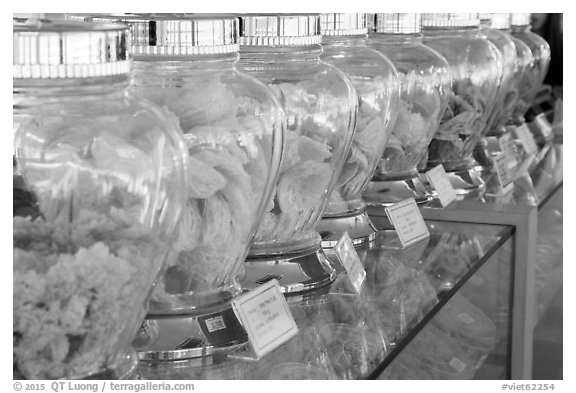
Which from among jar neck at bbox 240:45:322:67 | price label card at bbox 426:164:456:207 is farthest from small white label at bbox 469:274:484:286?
jar neck at bbox 240:45:322:67

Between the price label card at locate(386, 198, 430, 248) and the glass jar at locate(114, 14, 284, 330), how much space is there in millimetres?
404

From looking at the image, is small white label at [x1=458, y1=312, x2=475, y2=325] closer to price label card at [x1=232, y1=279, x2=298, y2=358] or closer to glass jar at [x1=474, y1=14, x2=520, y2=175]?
price label card at [x1=232, y1=279, x2=298, y2=358]

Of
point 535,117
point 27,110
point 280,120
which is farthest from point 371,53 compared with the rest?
point 535,117

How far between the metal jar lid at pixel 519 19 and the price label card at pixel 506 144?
26cm

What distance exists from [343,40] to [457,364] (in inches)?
15.5

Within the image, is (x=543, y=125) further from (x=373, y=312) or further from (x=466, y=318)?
(x=373, y=312)

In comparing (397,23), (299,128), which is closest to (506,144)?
(397,23)

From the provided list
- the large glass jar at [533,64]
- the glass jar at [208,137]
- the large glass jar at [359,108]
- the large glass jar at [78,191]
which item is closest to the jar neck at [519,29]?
the large glass jar at [533,64]

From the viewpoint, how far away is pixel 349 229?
4.12 feet

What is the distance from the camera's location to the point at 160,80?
873mm

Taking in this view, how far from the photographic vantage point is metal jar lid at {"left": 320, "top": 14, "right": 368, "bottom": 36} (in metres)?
Answer: 1.22

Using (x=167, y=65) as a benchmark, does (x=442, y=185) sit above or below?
below

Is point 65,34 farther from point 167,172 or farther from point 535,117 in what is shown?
point 535,117

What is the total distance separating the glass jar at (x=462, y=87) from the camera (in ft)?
5.24
